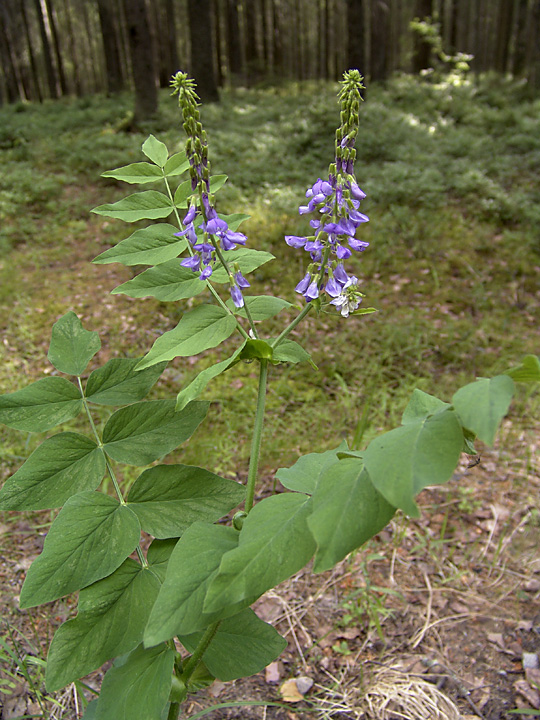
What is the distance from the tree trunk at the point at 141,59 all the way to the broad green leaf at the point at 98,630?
542 inches

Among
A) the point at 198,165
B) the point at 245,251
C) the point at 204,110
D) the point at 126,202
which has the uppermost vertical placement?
the point at 198,165

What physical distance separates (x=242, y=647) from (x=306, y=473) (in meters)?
0.56

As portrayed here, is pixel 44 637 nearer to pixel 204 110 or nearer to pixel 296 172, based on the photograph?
pixel 296 172

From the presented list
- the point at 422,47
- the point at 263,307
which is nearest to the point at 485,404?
the point at 263,307

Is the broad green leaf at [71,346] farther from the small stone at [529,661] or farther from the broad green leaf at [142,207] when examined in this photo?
the small stone at [529,661]

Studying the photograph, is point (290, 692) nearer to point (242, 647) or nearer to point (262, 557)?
point (242, 647)

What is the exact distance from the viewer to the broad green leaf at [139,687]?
46.1 inches

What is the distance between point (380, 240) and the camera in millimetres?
7719

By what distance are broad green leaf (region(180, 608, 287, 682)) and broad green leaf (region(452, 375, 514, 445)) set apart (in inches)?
34.2

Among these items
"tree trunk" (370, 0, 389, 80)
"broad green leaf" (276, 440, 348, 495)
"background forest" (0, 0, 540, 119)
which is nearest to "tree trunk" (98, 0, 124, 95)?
"background forest" (0, 0, 540, 119)

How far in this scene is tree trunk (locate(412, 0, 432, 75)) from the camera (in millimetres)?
17500

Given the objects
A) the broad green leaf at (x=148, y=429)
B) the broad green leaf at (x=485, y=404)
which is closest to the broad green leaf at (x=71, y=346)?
the broad green leaf at (x=148, y=429)

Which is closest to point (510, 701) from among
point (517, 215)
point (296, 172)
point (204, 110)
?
point (517, 215)

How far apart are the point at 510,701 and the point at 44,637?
1977mm
